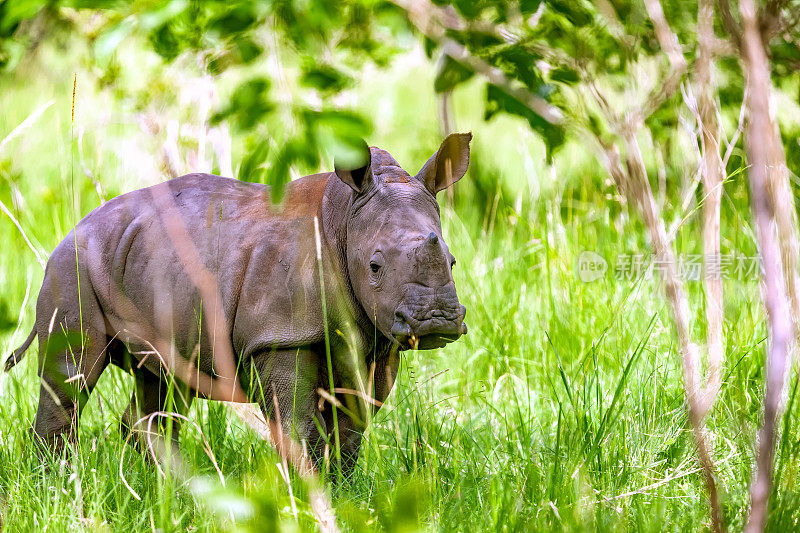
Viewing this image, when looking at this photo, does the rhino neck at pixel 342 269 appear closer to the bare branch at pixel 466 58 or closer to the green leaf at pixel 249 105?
the bare branch at pixel 466 58

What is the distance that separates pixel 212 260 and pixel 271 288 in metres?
0.28

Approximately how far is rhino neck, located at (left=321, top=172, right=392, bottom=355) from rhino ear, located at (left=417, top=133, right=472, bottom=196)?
277 mm

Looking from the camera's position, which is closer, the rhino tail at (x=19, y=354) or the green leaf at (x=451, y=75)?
the green leaf at (x=451, y=75)

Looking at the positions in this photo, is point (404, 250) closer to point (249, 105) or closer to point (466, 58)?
point (466, 58)

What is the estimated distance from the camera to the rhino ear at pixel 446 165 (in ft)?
10.5

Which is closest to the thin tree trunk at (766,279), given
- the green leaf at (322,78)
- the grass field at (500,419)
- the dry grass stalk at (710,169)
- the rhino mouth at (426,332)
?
the grass field at (500,419)

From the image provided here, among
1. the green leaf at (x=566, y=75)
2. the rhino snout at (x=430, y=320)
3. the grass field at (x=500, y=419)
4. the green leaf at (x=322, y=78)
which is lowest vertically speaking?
the grass field at (x=500, y=419)

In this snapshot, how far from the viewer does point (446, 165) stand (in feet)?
10.7

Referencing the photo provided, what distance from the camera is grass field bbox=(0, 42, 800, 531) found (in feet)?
9.21

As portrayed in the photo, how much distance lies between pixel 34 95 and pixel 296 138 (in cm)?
692

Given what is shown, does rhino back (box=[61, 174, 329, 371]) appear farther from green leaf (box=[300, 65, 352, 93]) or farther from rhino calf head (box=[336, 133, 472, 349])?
green leaf (box=[300, 65, 352, 93])

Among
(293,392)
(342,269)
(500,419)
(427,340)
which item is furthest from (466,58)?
(500,419)

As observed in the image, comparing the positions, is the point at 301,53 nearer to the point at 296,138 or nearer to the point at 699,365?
the point at 296,138

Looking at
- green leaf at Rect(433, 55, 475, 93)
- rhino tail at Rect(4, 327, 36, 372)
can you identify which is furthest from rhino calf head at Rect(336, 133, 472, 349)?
rhino tail at Rect(4, 327, 36, 372)
